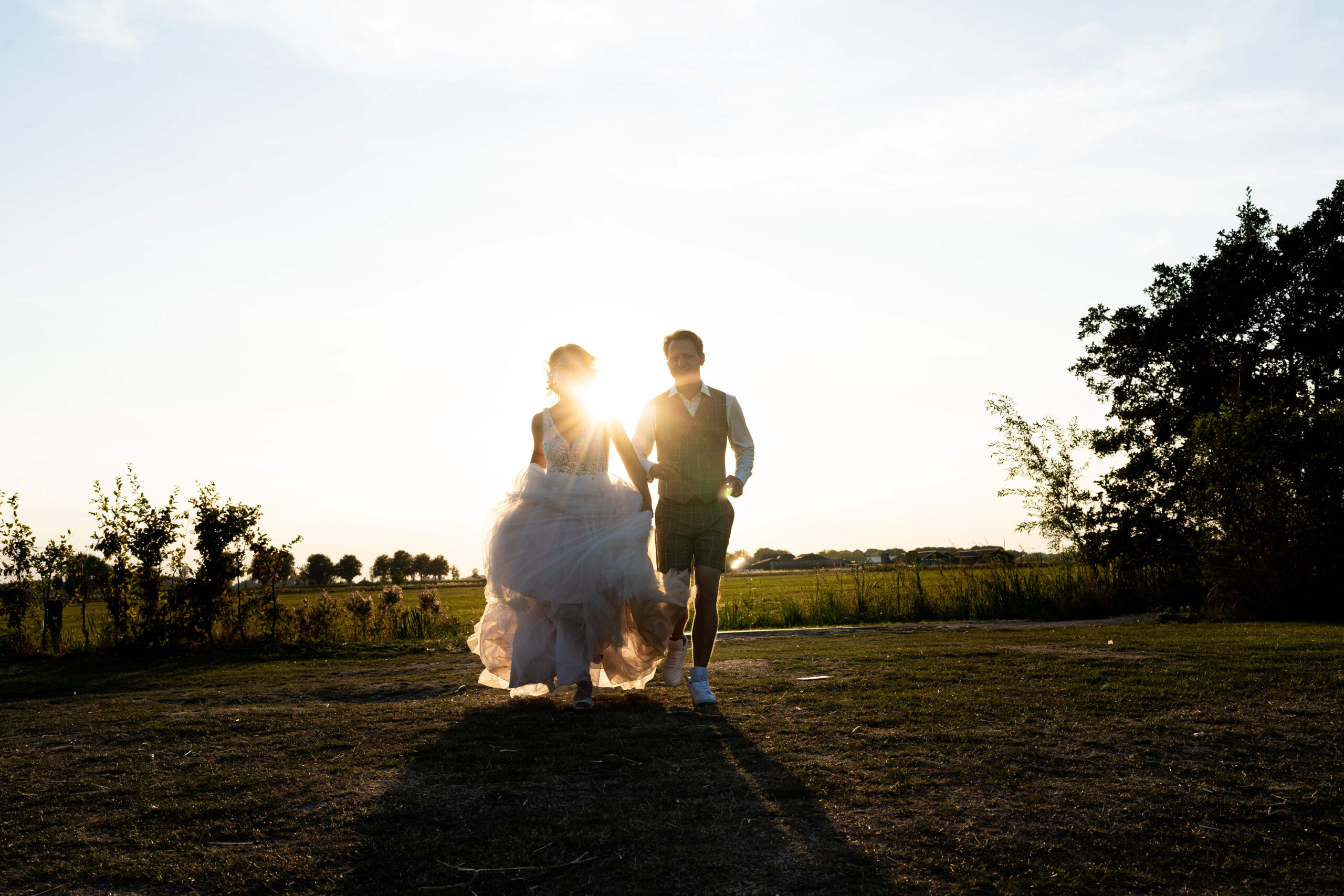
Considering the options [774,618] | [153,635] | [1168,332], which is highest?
[1168,332]

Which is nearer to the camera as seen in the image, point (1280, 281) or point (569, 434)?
point (569, 434)

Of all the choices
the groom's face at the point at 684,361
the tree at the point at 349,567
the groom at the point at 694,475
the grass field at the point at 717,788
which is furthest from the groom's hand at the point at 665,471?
the tree at the point at 349,567

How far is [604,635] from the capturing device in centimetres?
541

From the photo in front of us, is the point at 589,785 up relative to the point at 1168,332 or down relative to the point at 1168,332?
down

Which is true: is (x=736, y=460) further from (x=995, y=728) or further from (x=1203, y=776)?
(x=1203, y=776)

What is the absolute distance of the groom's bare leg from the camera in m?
5.61

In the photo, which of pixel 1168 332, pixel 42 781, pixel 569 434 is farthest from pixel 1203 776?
pixel 1168 332

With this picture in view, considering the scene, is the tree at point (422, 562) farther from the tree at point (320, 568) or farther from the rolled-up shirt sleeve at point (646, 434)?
the rolled-up shirt sleeve at point (646, 434)

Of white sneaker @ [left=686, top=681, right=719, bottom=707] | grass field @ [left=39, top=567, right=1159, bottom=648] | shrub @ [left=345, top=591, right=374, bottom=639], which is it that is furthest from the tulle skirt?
grass field @ [left=39, top=567, right=1159, bottom=648]

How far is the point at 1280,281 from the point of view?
22.5m

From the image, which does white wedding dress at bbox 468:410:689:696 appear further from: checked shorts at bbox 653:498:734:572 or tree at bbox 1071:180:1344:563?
tree at bbox 1071:180:1344:563

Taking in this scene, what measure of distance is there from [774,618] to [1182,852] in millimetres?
13131

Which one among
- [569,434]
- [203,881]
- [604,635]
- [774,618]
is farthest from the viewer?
[774,618]

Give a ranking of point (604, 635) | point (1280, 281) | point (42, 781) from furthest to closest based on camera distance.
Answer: point (1280, 281), point (604, 635), point (42, 781)
